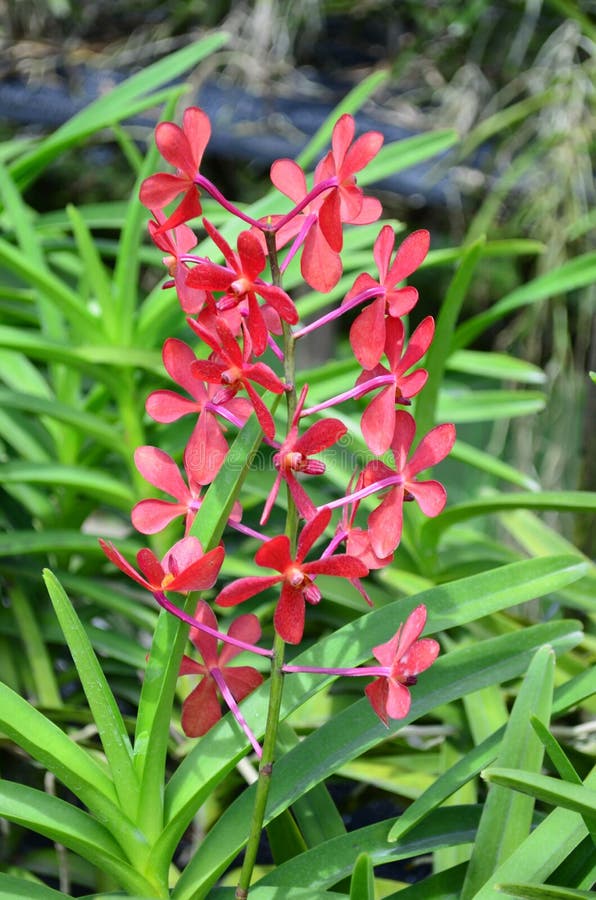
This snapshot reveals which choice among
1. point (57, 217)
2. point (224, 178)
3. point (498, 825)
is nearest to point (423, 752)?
point (498, 825)

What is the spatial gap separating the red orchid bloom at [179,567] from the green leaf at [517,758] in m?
0.23

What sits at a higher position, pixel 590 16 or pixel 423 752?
pixel 590 16

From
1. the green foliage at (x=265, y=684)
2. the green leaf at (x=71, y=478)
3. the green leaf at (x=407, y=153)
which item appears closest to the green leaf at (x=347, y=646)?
the green foliage at (x=265, y=684)

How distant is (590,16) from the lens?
1.82m

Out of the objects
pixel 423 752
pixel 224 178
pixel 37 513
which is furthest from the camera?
pixel 224 178

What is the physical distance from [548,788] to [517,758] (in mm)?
111

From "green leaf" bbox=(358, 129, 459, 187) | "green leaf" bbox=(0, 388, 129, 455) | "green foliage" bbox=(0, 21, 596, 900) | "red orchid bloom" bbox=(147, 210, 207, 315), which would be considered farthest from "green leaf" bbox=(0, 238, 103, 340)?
"red orchid bloom" bbox=(147, 210, 207, 315)

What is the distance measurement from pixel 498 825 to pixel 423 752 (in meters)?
0.32

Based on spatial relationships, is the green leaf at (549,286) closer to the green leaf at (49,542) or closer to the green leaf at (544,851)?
the green leaf at (49,542)

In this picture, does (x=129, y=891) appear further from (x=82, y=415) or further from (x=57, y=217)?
(x=57, y=217)

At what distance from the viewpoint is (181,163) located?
19.9 inches

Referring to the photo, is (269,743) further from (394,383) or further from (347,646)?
(394,383)

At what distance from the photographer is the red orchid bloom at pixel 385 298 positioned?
520 mm

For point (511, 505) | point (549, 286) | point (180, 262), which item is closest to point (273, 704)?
point (180, 262)
